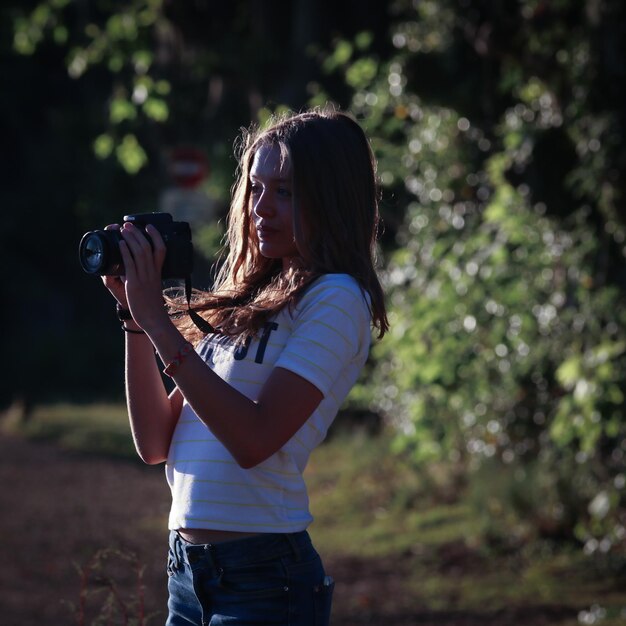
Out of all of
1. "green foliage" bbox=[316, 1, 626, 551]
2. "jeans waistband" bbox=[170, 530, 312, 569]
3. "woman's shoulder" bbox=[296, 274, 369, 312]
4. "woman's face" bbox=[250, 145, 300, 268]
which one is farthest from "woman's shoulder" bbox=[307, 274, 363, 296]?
"green foliage" bbox=[316, 1, 626, 551]

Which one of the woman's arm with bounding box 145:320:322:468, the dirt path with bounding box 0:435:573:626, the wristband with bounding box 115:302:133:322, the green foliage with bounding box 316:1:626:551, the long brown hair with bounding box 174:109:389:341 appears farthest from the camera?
the dirt path with bounding box 0:435:573:626

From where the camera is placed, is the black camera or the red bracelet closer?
the red bracelet

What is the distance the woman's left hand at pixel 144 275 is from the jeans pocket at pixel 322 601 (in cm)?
61

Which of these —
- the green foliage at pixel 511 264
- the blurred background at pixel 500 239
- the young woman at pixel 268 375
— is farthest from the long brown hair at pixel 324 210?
the green foliage at pixel 511 264

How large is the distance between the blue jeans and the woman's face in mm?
588

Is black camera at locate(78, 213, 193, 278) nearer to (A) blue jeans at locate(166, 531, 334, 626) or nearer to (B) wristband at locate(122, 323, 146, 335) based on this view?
(B) wristband at locate(122, 323, 146, 335)

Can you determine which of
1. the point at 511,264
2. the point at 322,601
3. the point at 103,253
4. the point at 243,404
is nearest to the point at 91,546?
the point at 511,264

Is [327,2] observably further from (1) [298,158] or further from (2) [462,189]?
(1) [298,158]

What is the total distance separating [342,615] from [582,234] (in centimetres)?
241

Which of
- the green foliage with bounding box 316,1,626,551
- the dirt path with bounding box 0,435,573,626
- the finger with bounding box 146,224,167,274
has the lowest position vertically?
the dirt path with bounding box 0,435,573,626

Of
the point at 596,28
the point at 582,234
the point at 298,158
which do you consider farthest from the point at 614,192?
the point at 298,158

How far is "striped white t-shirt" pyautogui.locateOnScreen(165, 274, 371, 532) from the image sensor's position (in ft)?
7.78

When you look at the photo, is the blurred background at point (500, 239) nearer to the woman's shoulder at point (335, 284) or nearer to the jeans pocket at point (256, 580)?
the woman's shoulder at point (335, 284)

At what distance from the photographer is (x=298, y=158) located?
2.48m
